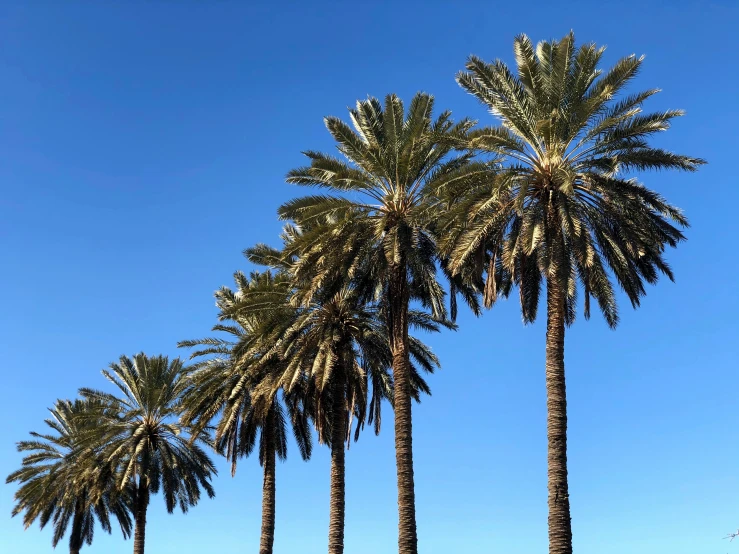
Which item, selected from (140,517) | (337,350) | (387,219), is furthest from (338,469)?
(140,517)

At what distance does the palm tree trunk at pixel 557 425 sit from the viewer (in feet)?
80.0

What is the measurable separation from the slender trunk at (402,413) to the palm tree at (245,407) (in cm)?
860

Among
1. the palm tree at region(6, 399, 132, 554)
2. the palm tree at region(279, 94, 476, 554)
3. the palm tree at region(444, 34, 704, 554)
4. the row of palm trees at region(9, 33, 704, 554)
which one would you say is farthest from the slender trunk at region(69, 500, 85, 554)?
the palm tree at region(444, 34, 704, 554)

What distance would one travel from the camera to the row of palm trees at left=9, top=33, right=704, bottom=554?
27016mm

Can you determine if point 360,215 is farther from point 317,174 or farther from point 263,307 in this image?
point 263,307

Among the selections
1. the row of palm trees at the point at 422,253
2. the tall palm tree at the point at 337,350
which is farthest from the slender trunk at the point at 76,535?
the tall palm tree at the point at 337,350

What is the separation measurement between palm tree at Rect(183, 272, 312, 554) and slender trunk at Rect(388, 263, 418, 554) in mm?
8595

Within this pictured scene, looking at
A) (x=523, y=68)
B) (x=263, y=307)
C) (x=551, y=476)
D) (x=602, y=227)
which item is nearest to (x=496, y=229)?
(x=602, y=227)

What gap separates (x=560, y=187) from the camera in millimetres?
25859

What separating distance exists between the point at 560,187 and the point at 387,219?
7.79 meters

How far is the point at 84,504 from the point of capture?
60.6 m

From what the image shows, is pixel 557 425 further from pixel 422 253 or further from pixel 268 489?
pixel 268 489

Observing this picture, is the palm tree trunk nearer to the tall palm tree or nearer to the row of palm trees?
the row of palm trees

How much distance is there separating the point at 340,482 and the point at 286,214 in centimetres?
1103
